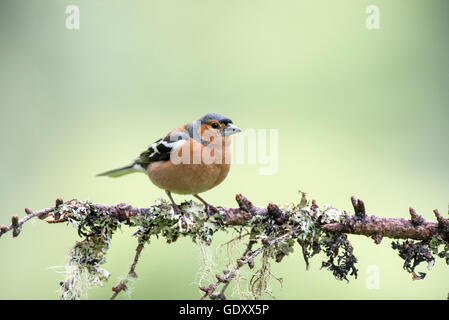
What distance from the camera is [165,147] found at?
4.59 metres

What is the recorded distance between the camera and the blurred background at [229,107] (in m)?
6.07

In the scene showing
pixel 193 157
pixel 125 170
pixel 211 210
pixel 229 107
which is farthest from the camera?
pixel 229 107

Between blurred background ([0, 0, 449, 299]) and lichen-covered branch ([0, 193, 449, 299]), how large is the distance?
193 cm

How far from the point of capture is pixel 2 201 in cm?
721

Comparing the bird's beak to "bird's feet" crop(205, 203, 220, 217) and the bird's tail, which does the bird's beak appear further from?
"bird's feet" crop(205, 203, 220, 217)

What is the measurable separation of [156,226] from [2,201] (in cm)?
459

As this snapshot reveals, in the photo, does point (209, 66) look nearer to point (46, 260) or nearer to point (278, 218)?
point (46, 260)

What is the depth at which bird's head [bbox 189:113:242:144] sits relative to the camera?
453 centimetres

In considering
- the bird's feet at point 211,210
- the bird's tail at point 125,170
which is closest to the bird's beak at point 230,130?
the bird's tail at point 125,170

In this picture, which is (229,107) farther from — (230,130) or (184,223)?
(184,223)

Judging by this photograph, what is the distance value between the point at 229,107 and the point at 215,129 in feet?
11.0

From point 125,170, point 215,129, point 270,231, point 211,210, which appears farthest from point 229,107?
point 270,231

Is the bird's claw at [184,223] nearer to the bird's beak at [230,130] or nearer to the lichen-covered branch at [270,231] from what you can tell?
the lichen-covered branch at [270,231]

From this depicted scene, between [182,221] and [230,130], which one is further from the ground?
[230,130]
